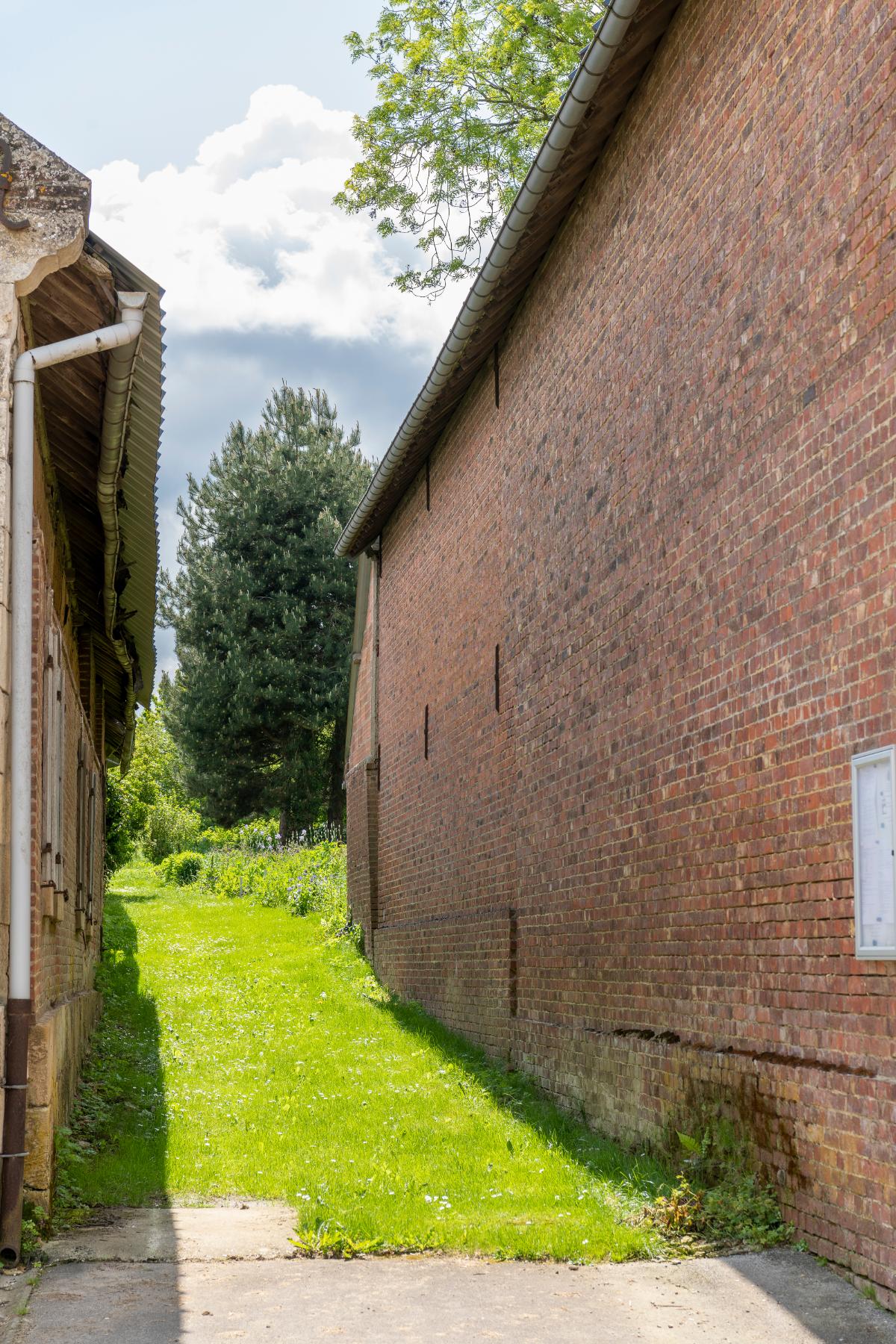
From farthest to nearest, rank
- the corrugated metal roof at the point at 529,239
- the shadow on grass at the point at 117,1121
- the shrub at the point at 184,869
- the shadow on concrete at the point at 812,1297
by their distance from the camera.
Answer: the shrub at the point at 184,869 < the corrugated metal roof at the point at 529,239 < the shadow on grass at the point at 117,1121 < the shadow on concrete at the point at 812,1297

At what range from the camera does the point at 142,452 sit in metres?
7.69

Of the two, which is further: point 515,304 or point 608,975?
point 515,304

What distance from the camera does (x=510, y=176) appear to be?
1781 centimetres

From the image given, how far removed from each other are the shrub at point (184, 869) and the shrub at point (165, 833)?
8.71 m

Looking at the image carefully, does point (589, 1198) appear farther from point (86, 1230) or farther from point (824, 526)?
point (824, 526)

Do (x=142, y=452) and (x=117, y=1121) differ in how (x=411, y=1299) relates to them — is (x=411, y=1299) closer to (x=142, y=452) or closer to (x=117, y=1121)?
(x=117, y=1121)

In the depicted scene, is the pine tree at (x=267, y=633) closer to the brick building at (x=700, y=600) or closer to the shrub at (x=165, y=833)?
the shrub at (x=165, y=833)

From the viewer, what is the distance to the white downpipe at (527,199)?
284 inches

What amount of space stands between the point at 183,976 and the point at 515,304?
8.96 metres

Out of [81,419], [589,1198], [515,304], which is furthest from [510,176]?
[589,1198]

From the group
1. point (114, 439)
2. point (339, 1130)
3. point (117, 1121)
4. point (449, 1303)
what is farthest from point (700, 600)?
point (117, 1121)

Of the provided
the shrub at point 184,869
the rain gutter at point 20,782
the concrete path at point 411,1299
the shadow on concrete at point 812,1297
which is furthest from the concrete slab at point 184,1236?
the shrub at point 184,869

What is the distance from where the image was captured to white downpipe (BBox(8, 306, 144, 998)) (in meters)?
5.62

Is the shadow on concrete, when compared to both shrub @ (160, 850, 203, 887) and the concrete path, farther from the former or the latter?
shrub @ (160, 850, 203, 887)
